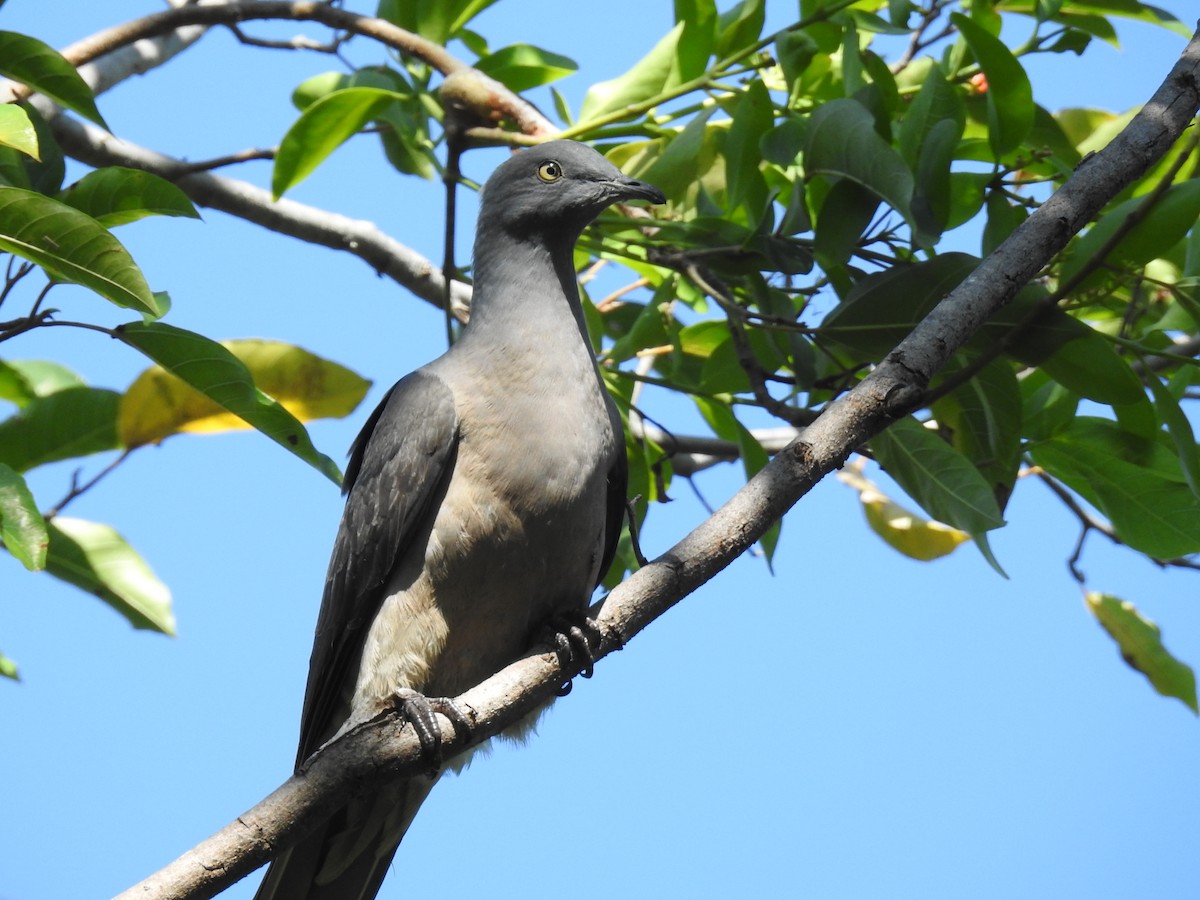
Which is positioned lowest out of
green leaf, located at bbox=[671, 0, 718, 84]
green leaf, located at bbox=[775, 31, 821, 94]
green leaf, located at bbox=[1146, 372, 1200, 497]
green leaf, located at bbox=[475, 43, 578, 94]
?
green leaf, located at bbox=[1146, 372, 1200, 497]

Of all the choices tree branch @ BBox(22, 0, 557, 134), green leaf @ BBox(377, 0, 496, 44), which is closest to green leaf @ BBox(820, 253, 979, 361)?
tree branch @ BBox(22, 0, 557, 134)

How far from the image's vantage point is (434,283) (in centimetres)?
486

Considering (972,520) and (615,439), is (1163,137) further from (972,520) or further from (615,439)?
(615,439)

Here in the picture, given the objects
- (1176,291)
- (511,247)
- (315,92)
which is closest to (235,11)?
(315,92)

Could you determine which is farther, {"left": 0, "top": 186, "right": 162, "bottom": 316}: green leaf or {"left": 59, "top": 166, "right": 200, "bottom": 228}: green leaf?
{"left": 59, "top": 166, "right": 200, "bottom": 228}: green leaf

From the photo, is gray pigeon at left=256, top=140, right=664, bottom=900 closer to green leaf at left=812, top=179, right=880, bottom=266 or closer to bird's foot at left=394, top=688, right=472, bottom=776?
bird's foot at left=394, top=688, right=472, bottom=776

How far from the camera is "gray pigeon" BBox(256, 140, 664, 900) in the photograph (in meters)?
3.46

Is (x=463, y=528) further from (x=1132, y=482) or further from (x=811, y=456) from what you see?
(x=1132, y=482)

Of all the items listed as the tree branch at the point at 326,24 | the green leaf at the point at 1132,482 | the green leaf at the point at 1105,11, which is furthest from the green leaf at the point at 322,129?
the green leaf at the point at 1132,482

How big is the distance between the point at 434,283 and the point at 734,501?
231 centimetres

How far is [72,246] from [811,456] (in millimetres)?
1802

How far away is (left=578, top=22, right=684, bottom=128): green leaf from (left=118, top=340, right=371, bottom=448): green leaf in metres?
1.30

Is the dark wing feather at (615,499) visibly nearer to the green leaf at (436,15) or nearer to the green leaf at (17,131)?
the green leaf at (17,131)

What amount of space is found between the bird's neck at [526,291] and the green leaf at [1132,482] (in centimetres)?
155
